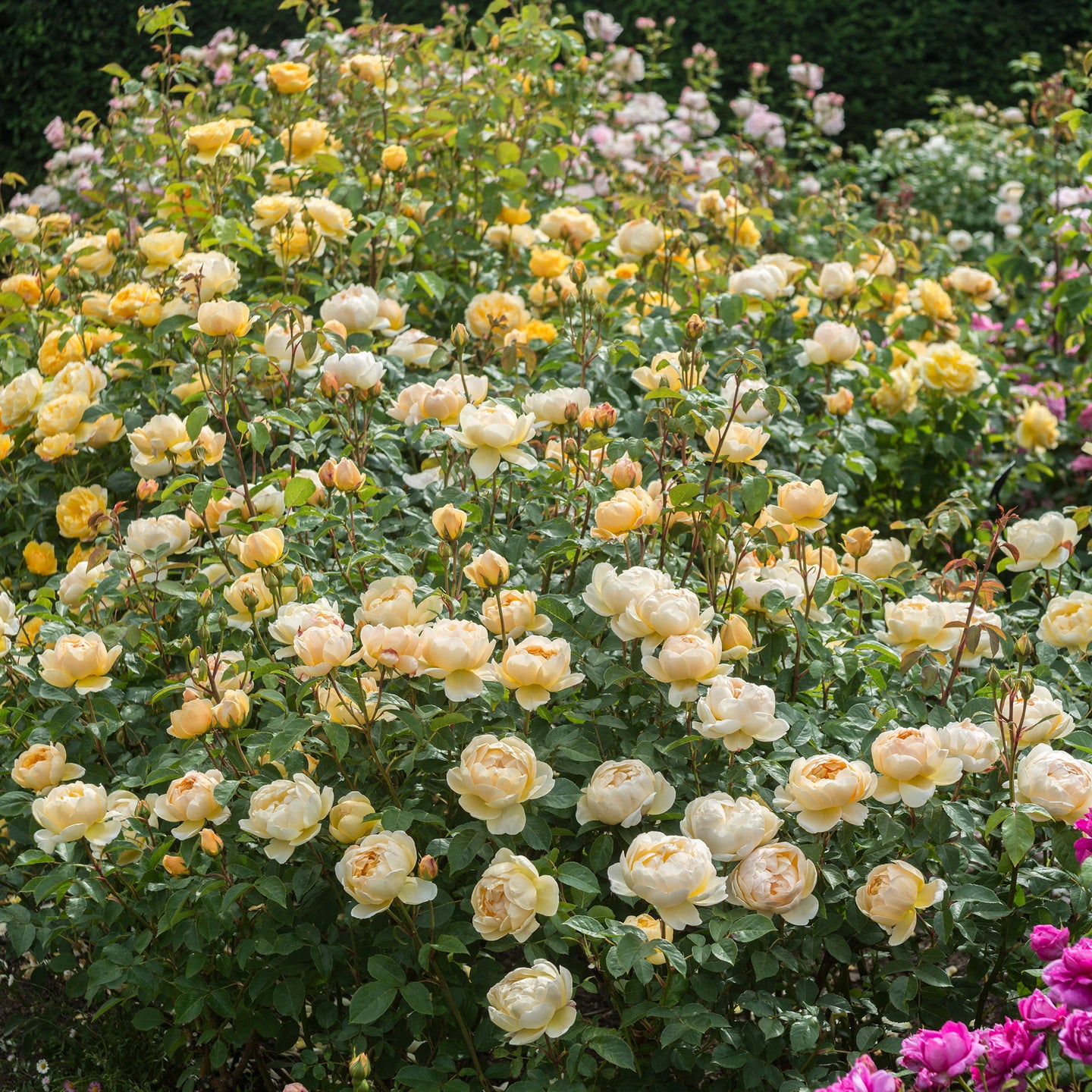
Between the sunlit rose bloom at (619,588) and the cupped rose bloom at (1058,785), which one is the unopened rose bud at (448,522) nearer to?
the sunlit rose bloom at (619,588)

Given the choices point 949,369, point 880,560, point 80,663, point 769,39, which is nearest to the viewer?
point 80,663

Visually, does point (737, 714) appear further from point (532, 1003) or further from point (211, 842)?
point (211, 842)

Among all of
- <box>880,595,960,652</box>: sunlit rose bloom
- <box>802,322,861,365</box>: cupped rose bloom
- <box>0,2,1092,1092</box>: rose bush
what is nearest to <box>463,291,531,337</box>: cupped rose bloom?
<box>0,2,1092,1092</box>: rose bush

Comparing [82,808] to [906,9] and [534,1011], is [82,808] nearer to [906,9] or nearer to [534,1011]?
[534,1011]

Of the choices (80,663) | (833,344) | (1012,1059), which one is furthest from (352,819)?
(833,344)

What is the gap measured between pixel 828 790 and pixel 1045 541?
29.3 inches

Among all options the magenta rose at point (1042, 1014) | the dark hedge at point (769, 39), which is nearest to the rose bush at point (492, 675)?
the magenta rose at point (1042, 1014)

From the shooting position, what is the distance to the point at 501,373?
2359 mm

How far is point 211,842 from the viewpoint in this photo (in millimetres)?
1453

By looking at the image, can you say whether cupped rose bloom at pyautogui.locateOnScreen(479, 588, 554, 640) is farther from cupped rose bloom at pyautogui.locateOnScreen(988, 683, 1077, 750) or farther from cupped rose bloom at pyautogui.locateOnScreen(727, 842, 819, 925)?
cupped rose bloom at pyautogui.locateOnScreen(988, 683, 1077, 750)

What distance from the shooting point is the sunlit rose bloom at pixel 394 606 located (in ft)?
5.00

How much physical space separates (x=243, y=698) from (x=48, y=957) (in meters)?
0.74

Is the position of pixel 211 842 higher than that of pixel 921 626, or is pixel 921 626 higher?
pixel 921 626

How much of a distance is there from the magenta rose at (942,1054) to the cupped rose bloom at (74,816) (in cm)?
106
